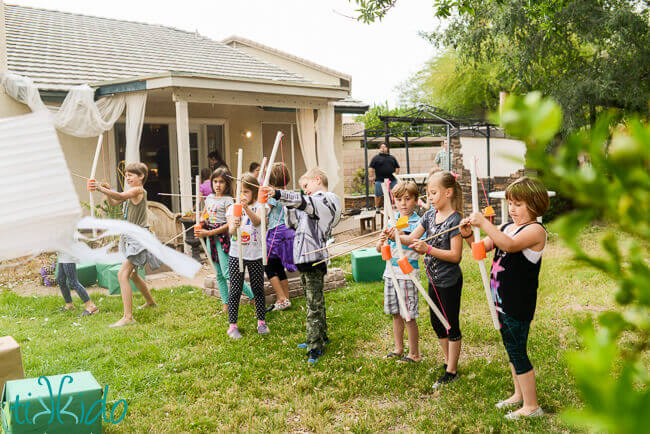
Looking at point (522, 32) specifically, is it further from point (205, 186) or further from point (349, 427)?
point (349, 427)

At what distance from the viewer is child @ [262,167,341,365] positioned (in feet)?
14.8

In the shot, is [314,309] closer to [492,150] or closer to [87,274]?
[87,274]

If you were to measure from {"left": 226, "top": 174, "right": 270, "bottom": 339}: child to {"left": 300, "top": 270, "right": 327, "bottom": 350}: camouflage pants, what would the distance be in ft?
2.55

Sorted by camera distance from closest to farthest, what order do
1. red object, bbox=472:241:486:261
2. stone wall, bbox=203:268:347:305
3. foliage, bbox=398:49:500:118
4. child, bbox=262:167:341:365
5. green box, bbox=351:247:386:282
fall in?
1. red object, bbox=472:241:486:261
2. child, bbox=262:167:341:365
3. stone wall, bbox=203:268:347:305
4. green box, bbox=351:247:386:282
5. foliage, bbox=398:49:500:118

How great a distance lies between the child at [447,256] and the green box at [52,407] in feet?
7.63

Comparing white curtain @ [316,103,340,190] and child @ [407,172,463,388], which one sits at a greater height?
white curtain @ [316,103,340,190]

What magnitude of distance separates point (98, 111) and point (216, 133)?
3.36 meters

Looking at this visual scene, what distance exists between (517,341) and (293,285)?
3697 mm

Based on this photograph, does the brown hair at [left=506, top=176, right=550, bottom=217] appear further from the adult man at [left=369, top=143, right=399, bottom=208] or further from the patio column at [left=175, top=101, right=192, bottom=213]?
the adult man at [left=369, top=143, right=399, bottom=208]

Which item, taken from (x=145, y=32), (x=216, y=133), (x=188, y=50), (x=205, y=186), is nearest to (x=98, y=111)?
(x=205, y=186)

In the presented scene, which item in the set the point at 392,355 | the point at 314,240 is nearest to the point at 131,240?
the point at 314,240

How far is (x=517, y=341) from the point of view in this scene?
134 inches

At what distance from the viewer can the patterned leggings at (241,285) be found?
5203mm

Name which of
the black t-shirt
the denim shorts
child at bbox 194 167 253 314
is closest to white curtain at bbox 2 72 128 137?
child at bbox 194 167 253 314
